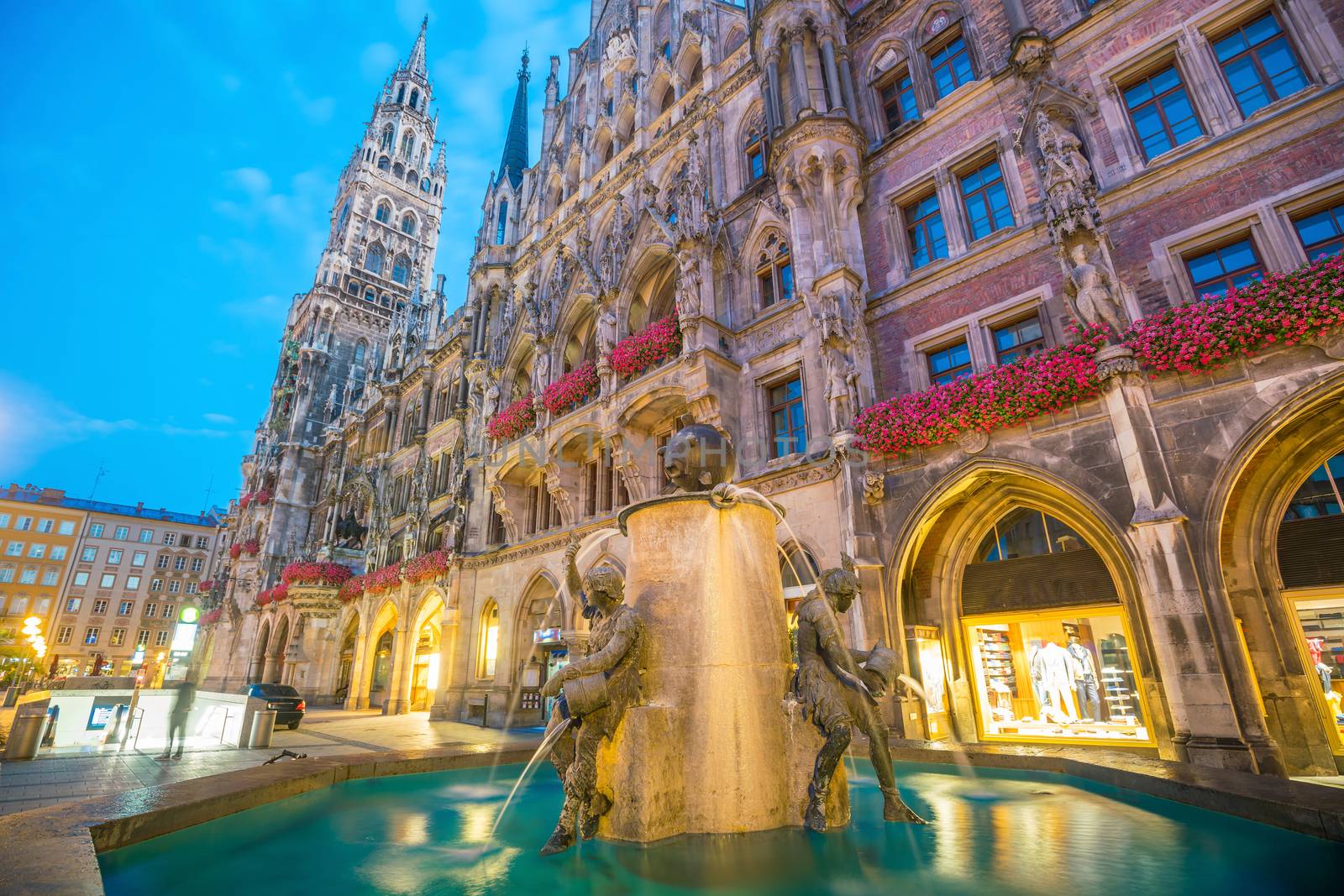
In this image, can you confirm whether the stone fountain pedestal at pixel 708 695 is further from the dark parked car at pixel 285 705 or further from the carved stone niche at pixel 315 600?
the carved stone niche at pixel 315 600

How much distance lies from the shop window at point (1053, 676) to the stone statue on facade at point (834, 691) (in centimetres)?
918

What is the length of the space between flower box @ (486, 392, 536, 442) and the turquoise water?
17.7 m

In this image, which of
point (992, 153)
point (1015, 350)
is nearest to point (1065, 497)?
point (1015, 350)

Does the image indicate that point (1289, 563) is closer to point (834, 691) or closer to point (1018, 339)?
point (1018, 339)

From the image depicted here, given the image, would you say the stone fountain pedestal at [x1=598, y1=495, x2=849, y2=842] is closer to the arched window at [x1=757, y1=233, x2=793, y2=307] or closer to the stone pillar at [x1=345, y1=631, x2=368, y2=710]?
the arched window at [x1=757, y1=233, x2=793, y2=307]

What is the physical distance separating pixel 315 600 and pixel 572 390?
75.0ft

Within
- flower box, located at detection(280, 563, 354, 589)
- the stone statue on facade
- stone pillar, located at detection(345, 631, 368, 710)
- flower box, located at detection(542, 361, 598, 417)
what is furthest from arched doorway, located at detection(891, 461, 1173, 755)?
flower box, located at detection(280, 563, 354, 589)

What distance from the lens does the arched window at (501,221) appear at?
99.9ft

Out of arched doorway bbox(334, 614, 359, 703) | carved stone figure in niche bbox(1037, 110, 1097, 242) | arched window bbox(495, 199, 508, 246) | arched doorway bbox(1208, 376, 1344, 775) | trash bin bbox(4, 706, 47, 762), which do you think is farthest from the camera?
arched doorway bbox(334, 614, 359, 703)

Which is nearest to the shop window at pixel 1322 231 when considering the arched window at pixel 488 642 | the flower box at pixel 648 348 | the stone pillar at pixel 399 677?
the flower box at pixel 648 348

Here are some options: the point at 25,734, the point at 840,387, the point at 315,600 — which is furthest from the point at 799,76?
the point at 315,600

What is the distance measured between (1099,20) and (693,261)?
10419 mm

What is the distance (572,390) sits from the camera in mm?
20859

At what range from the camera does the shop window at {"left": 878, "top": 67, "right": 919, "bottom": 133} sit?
17.1 m
